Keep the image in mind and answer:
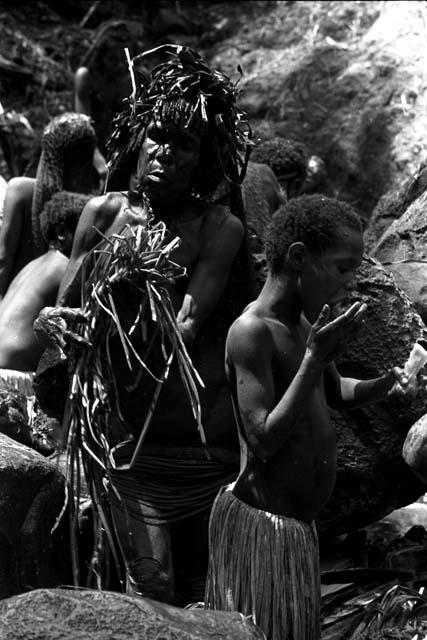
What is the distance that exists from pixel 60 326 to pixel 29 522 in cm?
73

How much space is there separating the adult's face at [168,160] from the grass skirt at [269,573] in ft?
3.96

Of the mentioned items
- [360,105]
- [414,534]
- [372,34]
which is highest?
[372,34]

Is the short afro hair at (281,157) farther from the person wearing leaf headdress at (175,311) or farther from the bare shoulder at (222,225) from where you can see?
the bare shoulder at (222,225)

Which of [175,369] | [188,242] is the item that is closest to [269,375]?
[175,369]

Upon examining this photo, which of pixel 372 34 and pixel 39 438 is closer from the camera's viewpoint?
pixel 39 438

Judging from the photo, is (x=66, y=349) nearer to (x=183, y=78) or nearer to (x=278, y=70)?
(x=183, y=78)

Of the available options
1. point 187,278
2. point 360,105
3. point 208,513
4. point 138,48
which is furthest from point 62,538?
point 138,48

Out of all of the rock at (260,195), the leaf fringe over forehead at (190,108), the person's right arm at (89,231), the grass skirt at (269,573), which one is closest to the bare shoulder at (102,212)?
the person's right arm at (89,231)

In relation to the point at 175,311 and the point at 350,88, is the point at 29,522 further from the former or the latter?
the point at 350,88

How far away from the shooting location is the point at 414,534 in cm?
568

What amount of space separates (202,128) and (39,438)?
1786 mm

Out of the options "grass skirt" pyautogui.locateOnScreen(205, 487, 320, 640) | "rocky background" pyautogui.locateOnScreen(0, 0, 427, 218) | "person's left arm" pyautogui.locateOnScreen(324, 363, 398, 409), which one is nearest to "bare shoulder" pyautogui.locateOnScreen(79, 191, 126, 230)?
"person's left arm" pyautogui.locateOnScreen(324, 363, 398, 409)


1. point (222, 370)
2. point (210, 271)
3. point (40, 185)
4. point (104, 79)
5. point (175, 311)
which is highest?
point (104, 79)

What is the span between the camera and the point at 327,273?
4.33 m
